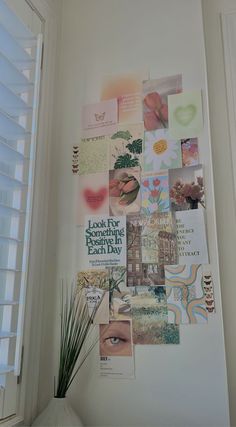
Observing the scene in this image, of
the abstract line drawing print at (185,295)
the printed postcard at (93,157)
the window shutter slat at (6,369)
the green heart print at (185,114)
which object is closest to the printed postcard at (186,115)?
the green heart print at (185,114)

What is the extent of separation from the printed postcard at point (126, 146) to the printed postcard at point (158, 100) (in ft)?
0.15

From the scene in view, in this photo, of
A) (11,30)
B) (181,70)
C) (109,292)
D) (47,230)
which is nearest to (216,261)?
(109,292)

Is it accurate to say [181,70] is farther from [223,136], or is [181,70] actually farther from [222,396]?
[222,396]

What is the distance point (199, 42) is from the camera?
144 centimetres

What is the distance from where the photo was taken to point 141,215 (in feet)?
4.44

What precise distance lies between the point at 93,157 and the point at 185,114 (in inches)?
15.0

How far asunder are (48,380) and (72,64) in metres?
1.25

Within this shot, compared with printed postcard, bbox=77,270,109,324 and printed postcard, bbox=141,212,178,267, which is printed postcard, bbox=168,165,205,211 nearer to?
printed postcard, bbox=141,212,178,267

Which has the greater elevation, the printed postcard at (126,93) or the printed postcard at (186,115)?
the printed postcard at (126,93)

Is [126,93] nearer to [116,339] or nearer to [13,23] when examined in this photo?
[13,23]

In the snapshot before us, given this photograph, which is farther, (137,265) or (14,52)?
(137,265)

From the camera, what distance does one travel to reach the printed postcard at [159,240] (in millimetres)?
1292

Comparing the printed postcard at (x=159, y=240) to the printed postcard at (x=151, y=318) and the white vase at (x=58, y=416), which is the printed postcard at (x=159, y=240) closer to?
the printed postcard at (x=151, y=318)

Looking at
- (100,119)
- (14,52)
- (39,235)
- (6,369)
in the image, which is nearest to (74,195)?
(39,235)
